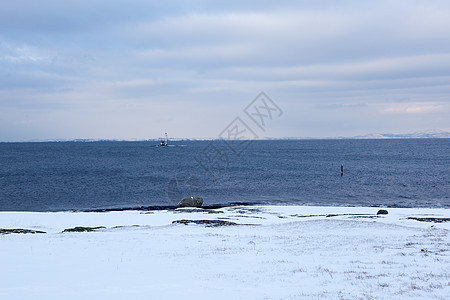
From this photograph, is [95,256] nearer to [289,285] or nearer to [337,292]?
[289,285]

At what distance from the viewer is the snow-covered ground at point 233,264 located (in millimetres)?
10476

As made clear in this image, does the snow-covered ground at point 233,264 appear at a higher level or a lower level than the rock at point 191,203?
higher

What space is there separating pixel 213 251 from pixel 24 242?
9221mm

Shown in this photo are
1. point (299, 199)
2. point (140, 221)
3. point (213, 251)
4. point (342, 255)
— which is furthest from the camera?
point (299, 199)

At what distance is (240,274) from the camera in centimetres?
1258

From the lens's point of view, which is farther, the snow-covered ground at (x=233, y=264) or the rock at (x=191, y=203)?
the rock at (x=191, y=203)

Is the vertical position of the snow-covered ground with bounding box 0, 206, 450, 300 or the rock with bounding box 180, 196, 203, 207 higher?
the snow-covered ground with bounding box 0, 206, 450, 300

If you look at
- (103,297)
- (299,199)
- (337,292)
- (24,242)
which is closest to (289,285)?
(337,292)

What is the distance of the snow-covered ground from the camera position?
1048cm

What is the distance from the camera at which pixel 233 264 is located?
45.9 feet

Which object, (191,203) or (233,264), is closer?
(233,264)

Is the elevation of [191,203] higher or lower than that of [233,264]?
lower

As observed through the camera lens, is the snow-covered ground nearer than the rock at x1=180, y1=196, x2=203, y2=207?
Yes

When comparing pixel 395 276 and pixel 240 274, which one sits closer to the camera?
pixel 395 276
